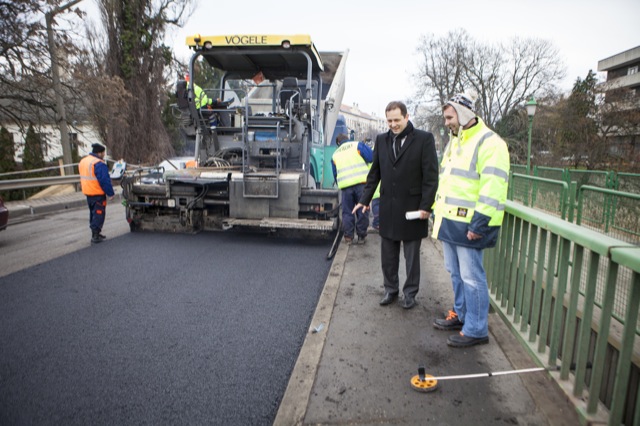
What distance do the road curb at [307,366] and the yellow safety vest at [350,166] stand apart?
217 centimetres

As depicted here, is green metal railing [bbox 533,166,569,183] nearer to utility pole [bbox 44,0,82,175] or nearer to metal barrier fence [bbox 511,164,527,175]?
metal barrier fence [bbox 511,164,527,175]

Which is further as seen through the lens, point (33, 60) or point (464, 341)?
point (33, 60)

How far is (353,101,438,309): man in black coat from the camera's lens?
12.5 feet

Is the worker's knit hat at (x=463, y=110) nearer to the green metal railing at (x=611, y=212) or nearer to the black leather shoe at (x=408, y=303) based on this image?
the black leather shoe at (x=408, y=303)

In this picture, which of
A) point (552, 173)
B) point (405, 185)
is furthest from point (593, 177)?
point (405, 185)

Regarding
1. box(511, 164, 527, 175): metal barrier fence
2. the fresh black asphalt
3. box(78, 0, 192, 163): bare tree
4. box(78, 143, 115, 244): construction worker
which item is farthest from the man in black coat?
box(78, 0, 192, 163): bare tree

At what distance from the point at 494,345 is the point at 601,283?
1.03m

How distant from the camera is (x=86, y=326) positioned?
371 centimetres

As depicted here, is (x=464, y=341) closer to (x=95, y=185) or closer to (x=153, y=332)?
(x=153, y=332)

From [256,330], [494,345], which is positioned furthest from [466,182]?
[256,330]

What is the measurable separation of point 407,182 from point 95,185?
533 centimetres

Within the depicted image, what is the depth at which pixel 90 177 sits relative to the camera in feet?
22.7

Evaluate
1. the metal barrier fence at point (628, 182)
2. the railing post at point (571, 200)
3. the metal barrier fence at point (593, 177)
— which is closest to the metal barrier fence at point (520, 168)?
the metal barrier fence at point (593, 177)

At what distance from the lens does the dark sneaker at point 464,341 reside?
3229 millimetres
